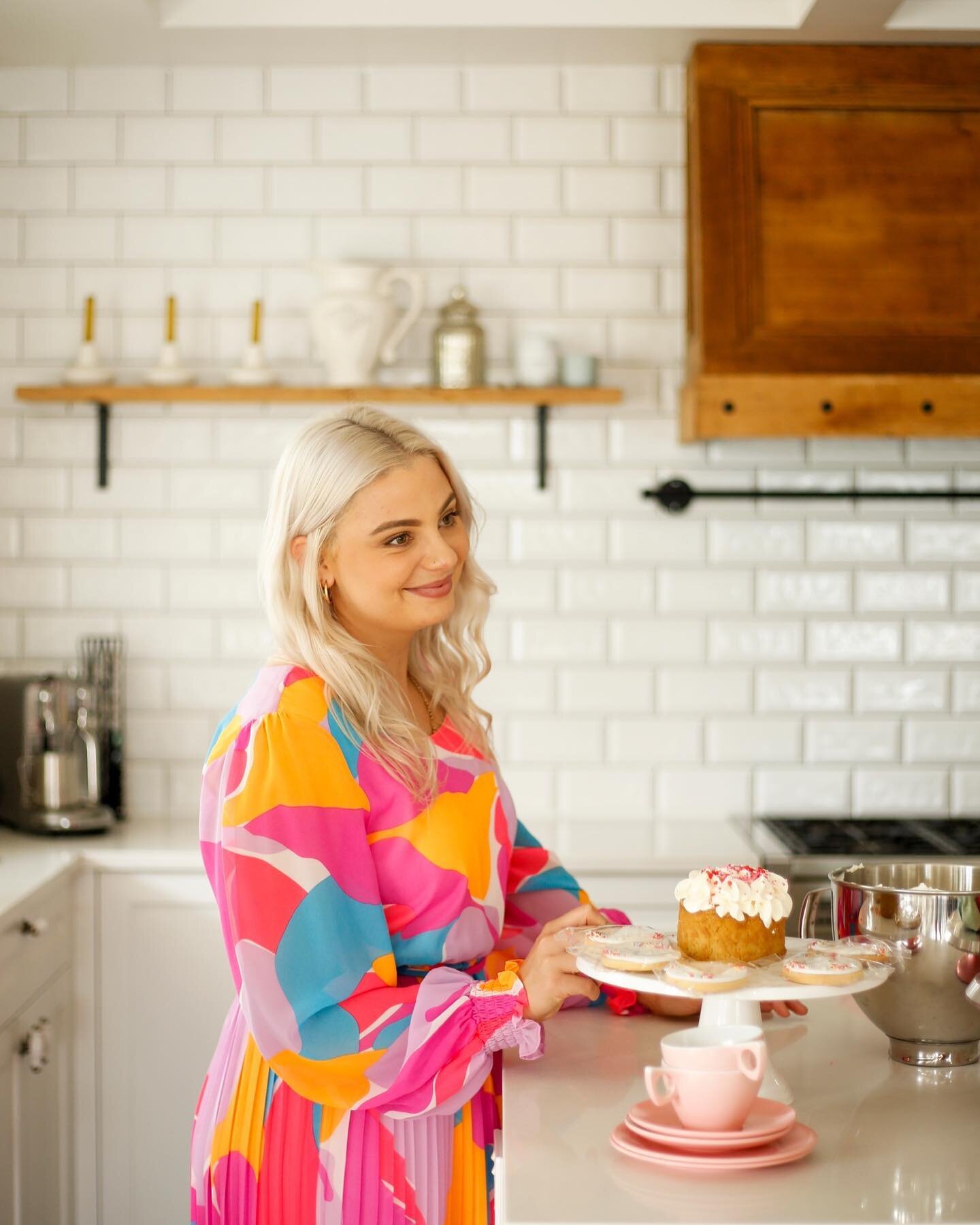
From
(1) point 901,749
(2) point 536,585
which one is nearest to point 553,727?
(2) point 536,585

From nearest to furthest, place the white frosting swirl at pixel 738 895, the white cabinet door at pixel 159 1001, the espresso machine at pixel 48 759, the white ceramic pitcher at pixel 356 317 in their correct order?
the white frosting swirl at pixel 738 895 → the white cabinet door at pixel 159 1001 → the espresso machine at pixel 48 759 → the white ceramic pitcher at pixel 356 317

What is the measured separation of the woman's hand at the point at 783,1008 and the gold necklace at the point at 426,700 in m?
0.55

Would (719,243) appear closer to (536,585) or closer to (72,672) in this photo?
(536,585)

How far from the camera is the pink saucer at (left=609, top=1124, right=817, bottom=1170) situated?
3.82 ft

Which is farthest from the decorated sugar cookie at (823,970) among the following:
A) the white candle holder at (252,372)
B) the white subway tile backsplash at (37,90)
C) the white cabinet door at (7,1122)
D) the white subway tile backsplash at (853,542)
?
the white subway tile backsplash at (37,90)

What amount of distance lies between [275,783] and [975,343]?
210 cm

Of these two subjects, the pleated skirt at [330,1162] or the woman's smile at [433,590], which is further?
the woman's smile at [433,590]

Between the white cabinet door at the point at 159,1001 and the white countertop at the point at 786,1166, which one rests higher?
the white countertop at the point at 786,1166

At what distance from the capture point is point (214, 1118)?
1.60 m

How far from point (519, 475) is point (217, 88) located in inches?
45.5

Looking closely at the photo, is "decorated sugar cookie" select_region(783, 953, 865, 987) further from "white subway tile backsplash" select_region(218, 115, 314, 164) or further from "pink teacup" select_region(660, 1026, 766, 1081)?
"white subway tile backsplash" select_region(218, 115, 314, 164)

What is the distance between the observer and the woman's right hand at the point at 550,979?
1401mm

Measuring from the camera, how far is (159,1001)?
8.95 ft

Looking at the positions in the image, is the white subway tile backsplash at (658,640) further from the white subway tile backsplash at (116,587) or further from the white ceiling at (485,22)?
the white ceiling at (485,22)
